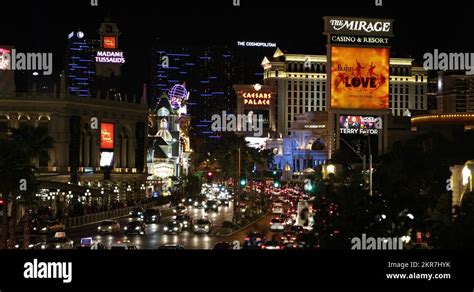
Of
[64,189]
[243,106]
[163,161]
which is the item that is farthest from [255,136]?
[64,189]

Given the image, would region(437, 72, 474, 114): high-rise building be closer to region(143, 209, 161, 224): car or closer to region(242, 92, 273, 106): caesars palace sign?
region(242, 92, 273, 106): caesars palace sign

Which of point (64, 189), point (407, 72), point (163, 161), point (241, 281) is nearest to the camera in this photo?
point (241, 281)

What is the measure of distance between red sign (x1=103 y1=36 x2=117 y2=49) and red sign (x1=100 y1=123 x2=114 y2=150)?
30.8 metres

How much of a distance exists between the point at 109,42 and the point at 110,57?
360 centimetres

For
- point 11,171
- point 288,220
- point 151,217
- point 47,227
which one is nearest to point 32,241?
point 11,171

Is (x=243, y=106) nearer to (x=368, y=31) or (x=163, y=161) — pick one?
(x=163, y=161)

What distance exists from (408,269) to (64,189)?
53.0 meters

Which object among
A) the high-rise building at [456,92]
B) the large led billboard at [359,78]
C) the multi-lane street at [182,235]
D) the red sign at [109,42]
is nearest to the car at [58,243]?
the multi-lane street at [182,235]

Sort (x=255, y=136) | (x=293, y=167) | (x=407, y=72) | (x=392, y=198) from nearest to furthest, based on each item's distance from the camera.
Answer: (x=392, y=198) → (x=407, y=72) → (x=293, y=167) → (x=255, y=136)

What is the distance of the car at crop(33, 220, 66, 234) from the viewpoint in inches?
1999

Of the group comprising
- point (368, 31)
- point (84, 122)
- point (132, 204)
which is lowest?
point (132, 204)

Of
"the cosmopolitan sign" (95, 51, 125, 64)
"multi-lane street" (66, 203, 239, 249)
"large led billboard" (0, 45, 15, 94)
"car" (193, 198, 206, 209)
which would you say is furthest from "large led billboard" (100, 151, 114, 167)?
"multi-lane street" (66, 203, 239, 249)

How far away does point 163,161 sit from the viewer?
138500 mm

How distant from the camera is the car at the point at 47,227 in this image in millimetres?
50781
